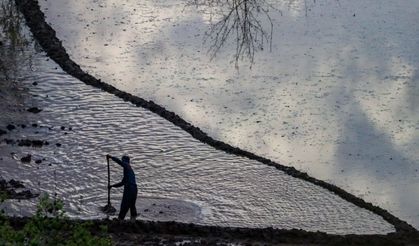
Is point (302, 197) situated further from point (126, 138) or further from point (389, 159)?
point (126, 138)

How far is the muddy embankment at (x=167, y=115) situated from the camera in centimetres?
1325

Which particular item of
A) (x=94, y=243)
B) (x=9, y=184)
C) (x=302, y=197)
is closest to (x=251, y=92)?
(x=302, y=197)

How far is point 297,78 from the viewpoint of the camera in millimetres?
19484

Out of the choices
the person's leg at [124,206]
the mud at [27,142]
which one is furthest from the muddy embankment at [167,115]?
the mud at [27,142]

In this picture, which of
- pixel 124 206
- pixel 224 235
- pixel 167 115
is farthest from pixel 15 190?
pixel 167 115

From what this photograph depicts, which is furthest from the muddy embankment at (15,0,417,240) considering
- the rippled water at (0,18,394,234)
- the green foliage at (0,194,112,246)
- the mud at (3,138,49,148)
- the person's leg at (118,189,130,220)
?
the green foliage at (0,194,112,246)

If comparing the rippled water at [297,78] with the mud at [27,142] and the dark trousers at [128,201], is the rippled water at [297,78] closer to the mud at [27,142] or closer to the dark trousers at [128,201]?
the mud at [27,142]

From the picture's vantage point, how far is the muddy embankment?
13.3 m

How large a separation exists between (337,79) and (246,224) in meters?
6.72

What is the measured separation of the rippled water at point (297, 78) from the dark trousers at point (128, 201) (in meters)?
3.73

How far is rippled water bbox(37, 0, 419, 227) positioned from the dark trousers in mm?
3731

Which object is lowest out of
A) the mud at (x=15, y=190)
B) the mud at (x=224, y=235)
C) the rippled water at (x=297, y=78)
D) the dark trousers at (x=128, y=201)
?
the mud at (x=224, y=235)

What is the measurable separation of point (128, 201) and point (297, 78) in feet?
24.2

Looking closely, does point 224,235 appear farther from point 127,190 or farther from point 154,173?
point 154,173
